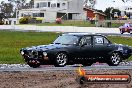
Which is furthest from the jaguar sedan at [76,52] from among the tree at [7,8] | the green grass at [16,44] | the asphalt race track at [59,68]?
the tree at [7,8]

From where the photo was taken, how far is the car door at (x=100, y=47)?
19.1m

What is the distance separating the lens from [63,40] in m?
19.0

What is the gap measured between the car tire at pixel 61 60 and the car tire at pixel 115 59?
6.91ft

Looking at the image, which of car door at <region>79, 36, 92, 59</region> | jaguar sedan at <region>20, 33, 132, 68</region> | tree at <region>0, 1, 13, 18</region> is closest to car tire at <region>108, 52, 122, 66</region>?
jaguar sedan at <region>20, 33, 132, 68</region>

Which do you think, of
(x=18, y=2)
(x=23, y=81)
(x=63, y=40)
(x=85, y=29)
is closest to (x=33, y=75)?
(x=23, y=81)

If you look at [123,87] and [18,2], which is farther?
[18,2]

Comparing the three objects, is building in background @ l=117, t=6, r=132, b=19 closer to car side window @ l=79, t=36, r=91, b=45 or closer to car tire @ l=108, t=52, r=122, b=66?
car tire @ l=108, t=52, r=122, b=66

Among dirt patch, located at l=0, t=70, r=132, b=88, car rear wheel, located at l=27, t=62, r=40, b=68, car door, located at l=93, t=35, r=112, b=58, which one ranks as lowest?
car rear wheel, located at l=27, t=62, r=40, b=68

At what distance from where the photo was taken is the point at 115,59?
1945 cm

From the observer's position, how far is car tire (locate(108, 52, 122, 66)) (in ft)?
63.5

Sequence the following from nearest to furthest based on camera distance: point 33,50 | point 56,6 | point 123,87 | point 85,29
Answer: point 123,87 → point 33,50 → point 85,29 → point 56,6

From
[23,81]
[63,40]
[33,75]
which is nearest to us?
A: [23,81]

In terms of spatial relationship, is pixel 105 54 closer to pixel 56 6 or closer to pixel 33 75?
pixel 33 75

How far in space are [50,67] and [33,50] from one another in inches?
39.6
